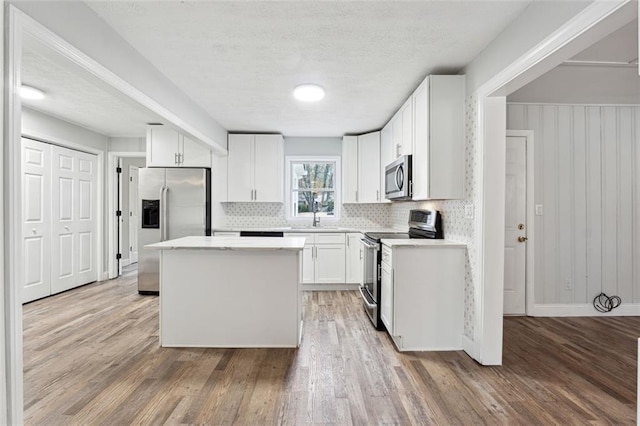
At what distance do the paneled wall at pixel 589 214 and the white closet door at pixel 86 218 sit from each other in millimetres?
5799

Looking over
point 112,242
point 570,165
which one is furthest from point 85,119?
point 570,165

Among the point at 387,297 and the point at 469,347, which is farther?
the point at 387,297

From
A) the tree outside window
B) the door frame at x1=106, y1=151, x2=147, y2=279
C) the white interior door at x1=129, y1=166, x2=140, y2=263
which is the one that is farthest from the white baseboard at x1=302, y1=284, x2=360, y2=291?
the white interior door at x1=129, y1=166, x2=140, y2=263

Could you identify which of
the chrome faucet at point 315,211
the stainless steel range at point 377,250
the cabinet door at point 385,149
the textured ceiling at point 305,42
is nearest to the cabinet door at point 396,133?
the cabinet door at point 385,149

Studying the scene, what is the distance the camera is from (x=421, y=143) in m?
3.05

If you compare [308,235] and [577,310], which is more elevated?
[308,235]

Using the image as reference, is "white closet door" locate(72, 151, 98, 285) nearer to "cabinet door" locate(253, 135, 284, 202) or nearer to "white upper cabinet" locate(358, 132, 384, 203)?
"cabinet door" locate(253, 135, 284, 202)

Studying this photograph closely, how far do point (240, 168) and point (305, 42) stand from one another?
2933mm

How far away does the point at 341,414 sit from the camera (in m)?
1.95

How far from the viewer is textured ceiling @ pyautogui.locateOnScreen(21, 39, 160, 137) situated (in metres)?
2.65

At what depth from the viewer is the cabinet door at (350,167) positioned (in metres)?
5.17

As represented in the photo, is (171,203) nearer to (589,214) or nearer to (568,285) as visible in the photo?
(568,285)

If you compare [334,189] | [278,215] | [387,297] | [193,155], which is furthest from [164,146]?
[387,297]

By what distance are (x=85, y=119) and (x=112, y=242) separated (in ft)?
6.40
